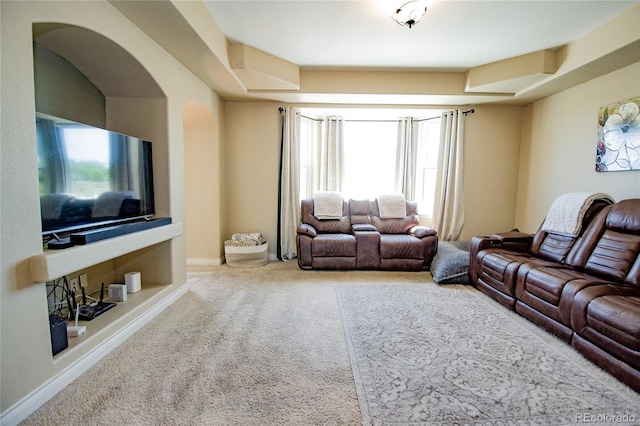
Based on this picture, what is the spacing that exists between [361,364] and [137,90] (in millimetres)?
3004

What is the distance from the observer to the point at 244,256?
3.90 meters

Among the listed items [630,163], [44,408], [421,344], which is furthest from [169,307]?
[630,163]

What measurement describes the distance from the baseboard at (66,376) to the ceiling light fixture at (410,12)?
3417 millimetres

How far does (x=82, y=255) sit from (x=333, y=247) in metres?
2.71

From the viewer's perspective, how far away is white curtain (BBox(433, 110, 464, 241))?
4289mm

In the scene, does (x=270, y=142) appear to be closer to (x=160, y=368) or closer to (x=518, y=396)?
(x=160, y=368)

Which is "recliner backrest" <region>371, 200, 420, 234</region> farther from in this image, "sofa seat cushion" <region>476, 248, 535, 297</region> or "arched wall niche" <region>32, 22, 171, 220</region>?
A: "arched wall niche" <region>32, 22, 171, 220</region>

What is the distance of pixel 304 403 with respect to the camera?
4.80ft

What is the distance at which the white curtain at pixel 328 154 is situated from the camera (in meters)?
4.73

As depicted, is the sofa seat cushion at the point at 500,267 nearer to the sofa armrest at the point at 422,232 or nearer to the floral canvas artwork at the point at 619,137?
the sofa armrest at the point at 422,232

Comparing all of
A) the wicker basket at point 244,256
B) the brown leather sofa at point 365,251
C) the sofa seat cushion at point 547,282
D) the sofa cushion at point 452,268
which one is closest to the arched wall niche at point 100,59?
the wicker basket at point 244,256

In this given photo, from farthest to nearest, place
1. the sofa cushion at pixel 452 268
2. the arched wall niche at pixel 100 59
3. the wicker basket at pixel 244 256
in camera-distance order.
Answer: the wicker basket at pixel 244 256
the sofa cushion at pixel 452 268
the arched wall niche at pixel 100 59

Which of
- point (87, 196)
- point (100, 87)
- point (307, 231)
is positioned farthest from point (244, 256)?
point (100, 87)

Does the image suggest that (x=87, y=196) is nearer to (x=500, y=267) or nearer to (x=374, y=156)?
(x=500, y=267)
